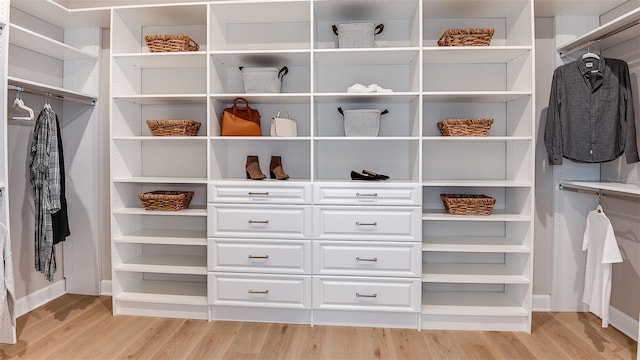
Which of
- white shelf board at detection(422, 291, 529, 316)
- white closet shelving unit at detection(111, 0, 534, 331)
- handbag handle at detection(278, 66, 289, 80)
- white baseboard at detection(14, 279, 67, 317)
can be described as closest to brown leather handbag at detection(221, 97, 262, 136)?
white closet shelving unit at detection(111, 0, 534, 331)

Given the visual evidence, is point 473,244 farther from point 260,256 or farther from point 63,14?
point 63,14

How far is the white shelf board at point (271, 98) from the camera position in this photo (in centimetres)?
260

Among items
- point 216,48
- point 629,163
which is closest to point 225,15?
point 216,48

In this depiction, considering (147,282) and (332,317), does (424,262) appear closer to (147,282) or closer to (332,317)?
(332,317)

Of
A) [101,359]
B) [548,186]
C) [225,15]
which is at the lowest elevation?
[101,359]

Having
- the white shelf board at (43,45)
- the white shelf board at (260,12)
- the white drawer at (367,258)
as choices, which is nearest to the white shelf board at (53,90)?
the white shelf board at (43,45)

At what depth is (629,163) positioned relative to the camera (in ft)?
8.10

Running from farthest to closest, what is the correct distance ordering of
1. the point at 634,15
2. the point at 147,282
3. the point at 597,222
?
Result: 1. the point at 147,282
2. the point at 597,222
3. the point at 634,15

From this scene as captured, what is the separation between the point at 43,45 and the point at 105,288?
1.87 meters

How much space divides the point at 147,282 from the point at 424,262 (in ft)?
7.08

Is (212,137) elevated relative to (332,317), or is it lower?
elevated

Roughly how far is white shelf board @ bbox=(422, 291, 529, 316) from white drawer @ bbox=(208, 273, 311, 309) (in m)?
0.82

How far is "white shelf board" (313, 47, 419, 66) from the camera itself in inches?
101

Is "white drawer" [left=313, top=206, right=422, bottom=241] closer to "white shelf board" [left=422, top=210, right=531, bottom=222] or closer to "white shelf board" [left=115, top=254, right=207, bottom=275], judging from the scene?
"white shelf board" [left=422, top=210, right=531, bottom=222]
